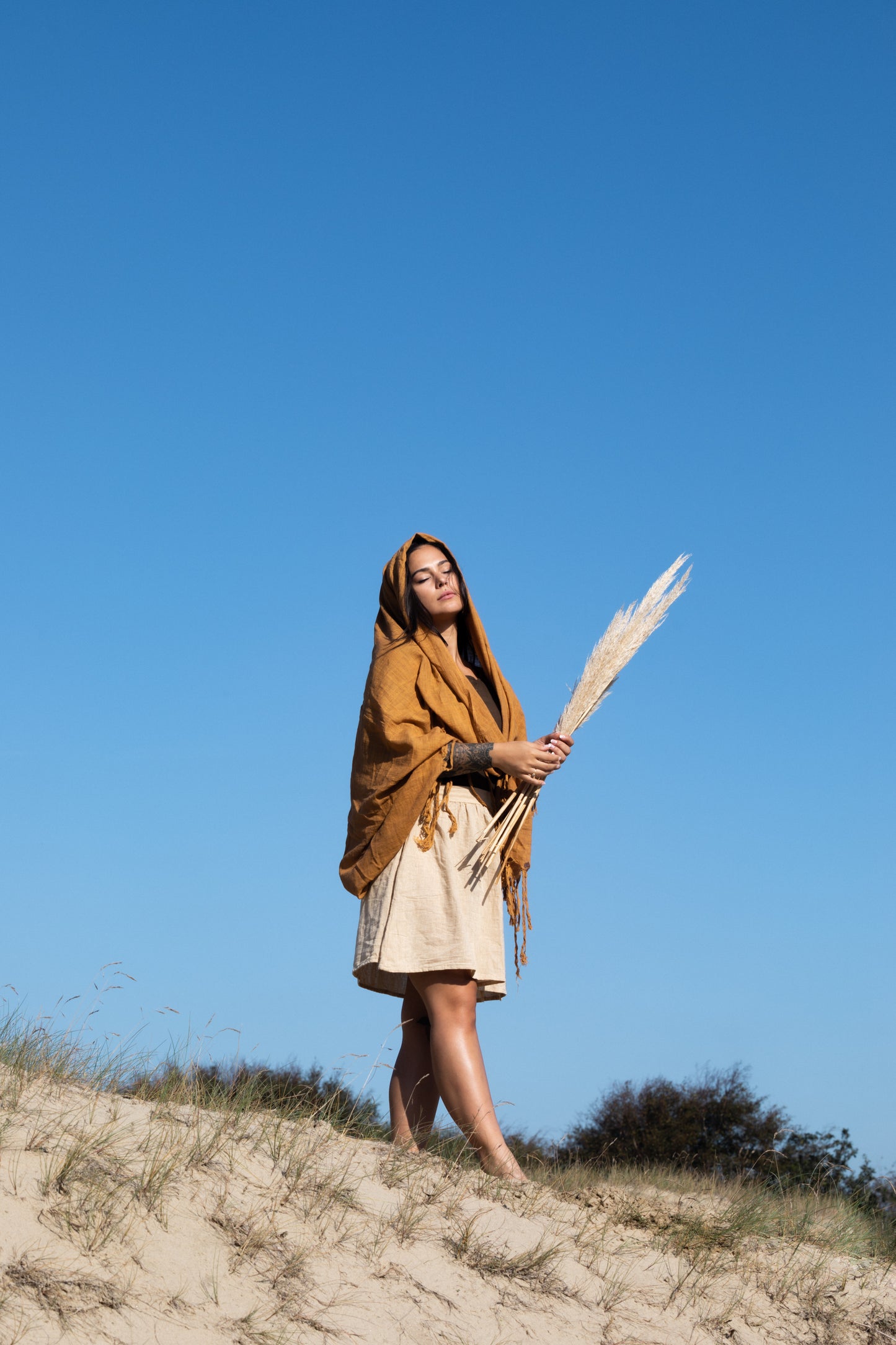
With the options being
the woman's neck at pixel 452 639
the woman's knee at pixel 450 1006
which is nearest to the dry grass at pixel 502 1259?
the woman's knee at pixel 450 1006

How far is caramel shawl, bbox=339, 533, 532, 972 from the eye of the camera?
4512mm

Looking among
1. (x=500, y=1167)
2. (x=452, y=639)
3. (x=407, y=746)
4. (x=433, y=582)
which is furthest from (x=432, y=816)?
(x=500, y=1167)

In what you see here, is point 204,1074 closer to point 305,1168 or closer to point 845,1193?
point 305,1168

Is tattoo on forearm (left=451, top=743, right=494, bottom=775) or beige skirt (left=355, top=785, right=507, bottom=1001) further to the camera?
tattoo on forearm (left=451, top=743, right=494, bottom=775)

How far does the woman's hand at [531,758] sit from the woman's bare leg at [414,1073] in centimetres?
94

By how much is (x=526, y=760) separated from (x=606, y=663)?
0.60 meters

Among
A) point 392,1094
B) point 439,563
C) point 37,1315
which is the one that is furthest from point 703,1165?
point 37,1315

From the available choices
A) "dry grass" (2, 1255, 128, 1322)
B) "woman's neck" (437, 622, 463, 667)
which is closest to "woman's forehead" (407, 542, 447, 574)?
"woman's neck" (437, 622, 463, 667)

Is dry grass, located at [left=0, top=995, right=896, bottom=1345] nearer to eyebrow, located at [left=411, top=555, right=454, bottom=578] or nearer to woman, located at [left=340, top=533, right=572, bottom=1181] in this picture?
woman, located at [left=340, top=533, right=572, bottom=1181]

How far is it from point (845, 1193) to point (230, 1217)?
526cm

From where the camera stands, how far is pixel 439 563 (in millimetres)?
4949

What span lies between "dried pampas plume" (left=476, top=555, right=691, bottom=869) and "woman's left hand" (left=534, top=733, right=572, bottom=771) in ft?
0.23

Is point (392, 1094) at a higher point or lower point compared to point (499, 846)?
lower

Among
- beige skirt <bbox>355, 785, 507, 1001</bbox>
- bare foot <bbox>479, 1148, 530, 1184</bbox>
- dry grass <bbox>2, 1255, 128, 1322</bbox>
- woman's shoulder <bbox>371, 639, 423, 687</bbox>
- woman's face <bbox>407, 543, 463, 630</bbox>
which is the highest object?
woman's face <bbox>407, 543, 463, 630</bbox>
